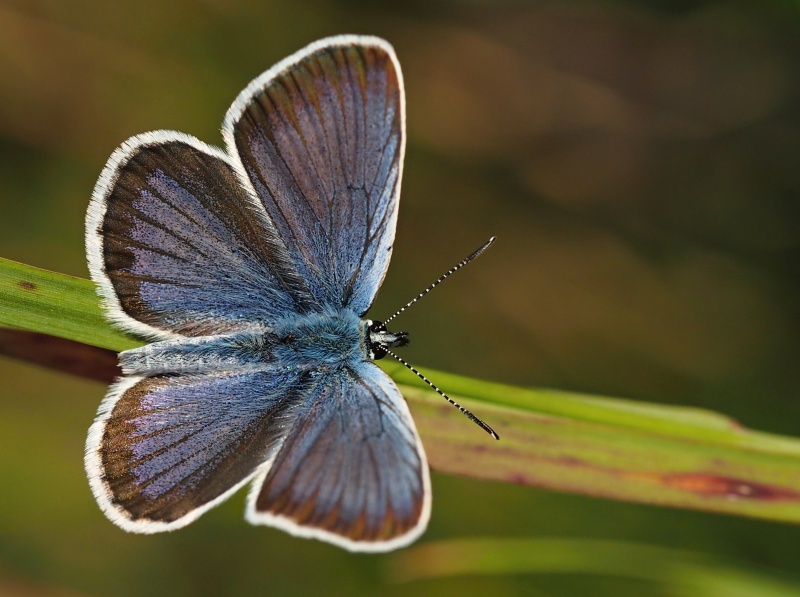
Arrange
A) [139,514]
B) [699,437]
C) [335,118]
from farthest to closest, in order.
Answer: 1. [699,437]
2. [335,118]
3. [139,514]

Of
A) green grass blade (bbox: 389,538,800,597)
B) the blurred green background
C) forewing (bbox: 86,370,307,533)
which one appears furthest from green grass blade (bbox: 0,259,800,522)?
the blurred green background

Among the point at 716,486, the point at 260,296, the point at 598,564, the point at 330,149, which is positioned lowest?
the point at 598,564

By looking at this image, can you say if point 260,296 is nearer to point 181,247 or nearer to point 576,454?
point 181,247

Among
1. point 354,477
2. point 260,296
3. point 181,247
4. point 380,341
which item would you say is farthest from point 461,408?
point 181,247

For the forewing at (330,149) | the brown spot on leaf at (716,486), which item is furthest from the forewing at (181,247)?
the brown spot on leaf at (716,486)

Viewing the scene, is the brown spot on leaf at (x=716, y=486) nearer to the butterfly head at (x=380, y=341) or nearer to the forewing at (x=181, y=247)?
the butterfly head at (x=380, y=341)

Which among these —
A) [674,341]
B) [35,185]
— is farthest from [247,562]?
[674,341]

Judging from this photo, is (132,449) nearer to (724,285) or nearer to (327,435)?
(327,435)
